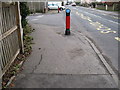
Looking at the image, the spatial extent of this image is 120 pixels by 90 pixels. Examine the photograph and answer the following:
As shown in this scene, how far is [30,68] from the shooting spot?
4.38 m

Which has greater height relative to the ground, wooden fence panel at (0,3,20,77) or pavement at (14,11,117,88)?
wooden fence panel at (0,3,20,77)

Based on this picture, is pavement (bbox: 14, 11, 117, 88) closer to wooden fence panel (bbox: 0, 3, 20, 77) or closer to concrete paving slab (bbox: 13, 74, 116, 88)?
concrete paving slab (bbox: 13, 74, 116, 88)

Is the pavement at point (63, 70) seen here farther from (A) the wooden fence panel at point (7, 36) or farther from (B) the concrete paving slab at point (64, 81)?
(A) the wooden fence panel at point (7, 36)

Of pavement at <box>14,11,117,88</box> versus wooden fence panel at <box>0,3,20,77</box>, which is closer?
pavement at <box>14,11,117,88</box>

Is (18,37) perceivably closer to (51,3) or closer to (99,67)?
(99,67)

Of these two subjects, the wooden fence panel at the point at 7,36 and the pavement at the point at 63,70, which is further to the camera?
the wooden fence panel at the point at 7,36

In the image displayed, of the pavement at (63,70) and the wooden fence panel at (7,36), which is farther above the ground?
the wooden fence panel at (7,36)

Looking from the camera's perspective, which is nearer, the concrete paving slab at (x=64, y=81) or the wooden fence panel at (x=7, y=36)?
the concrete paving slab at (x=64, y=81)

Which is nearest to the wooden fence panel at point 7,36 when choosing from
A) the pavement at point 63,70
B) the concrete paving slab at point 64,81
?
the pavement at point 63,70

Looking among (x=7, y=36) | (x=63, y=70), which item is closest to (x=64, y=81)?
(x=63, y=70)

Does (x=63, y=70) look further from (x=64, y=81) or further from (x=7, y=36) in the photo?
(x=7, y=36)

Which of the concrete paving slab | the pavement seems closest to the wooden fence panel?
the pavement

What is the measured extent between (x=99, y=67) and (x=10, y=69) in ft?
8.40

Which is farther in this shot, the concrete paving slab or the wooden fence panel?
the wooden fence panel
